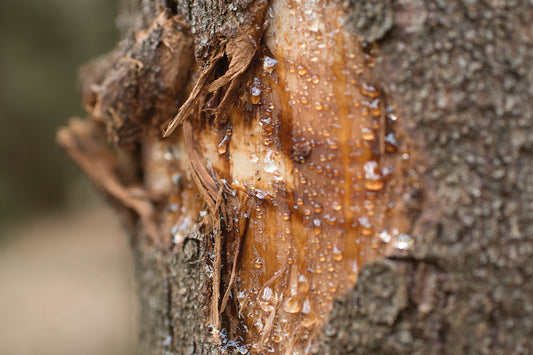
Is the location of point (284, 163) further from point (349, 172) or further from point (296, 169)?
point (349, 172)

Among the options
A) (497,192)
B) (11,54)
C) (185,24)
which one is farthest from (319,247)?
(11,54)

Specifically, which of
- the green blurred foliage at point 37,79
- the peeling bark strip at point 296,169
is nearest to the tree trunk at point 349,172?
the peeling bark strip at point 296,169

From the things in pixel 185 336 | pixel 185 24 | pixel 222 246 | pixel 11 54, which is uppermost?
pixel 11 54

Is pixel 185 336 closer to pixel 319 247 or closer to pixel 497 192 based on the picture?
pixel 319 247

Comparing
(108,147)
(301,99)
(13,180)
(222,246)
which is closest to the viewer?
(301,99)

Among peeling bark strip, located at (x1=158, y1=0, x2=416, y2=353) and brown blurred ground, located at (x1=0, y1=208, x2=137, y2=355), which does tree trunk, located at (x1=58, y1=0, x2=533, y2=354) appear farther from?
brown blurred ground, located at (x1=0, y1=208, x2=137, y2=355)

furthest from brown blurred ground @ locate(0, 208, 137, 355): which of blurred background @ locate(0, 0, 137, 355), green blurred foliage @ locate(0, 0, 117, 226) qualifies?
green blurred foliage @ locate(0, 0, 117, 226)

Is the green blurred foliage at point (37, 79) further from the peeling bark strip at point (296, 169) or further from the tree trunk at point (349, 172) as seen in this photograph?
the peeling bark strip at point (296, 169)
